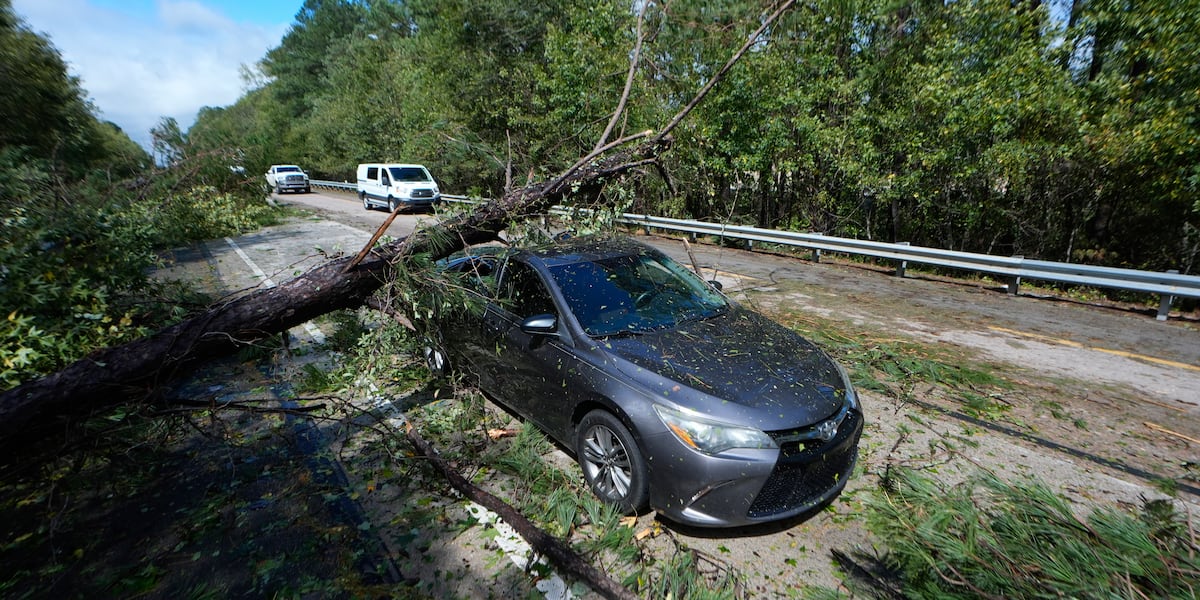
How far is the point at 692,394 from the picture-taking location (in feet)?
9.89

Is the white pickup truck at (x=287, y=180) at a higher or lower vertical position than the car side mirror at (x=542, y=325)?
higher

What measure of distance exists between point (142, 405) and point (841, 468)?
14.6 ft

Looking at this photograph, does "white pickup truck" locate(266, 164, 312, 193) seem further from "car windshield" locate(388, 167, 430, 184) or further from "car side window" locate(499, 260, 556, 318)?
"car side window" locate(499, 260, 556, 318)

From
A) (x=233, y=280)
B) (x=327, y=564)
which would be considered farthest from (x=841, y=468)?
(x=233, y=280)

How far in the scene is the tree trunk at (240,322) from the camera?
3.08 meters

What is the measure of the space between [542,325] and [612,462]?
102 centimetres

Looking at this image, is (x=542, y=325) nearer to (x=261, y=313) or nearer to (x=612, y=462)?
(x=612, y=462)

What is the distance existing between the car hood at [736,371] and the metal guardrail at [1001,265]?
2.30 m

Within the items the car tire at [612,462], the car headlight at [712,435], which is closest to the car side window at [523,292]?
the car tire at [612,462]

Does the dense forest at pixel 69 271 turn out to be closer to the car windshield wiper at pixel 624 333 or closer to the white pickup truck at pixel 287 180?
the car windshield wiper at pixel 624 333

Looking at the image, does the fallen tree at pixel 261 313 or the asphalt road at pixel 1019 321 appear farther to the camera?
the asphalt road at pixel 1019 321

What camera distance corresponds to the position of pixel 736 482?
281 cm

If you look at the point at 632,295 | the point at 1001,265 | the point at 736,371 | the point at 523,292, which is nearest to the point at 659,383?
the point at 736,371

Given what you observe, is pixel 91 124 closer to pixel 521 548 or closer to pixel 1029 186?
pixel 521 548
